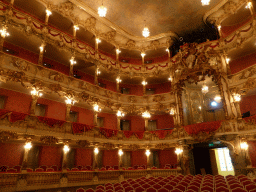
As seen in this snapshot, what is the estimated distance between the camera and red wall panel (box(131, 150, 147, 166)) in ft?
54.2

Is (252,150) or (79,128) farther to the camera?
(252,150)

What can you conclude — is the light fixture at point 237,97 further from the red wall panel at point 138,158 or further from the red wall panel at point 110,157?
the red wall panel at point 110,157

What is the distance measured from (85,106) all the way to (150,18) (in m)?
10.2

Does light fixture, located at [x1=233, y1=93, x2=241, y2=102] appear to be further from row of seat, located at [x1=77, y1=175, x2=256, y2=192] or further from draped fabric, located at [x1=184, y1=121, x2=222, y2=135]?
row of seat, located at [x1=77, y1=175, x2=256, y2=192]

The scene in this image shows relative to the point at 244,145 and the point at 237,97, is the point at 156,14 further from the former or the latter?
the point at 244,145

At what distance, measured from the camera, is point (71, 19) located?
15.0 meters

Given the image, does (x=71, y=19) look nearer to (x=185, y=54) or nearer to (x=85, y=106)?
(x=85, y=106)

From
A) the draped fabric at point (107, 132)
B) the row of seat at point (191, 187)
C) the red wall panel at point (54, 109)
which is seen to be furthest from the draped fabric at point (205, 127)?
the red wall panel at point (54, 109)

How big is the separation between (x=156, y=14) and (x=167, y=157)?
13323 millimetres

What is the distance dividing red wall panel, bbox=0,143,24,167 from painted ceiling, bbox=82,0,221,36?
12212mm

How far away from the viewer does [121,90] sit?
19.4 meters

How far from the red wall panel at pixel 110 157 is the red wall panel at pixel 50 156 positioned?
3968mm

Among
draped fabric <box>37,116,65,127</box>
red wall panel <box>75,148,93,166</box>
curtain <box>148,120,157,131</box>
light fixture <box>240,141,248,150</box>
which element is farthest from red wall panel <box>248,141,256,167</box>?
draped fabric <box>37,116,65,127</box>

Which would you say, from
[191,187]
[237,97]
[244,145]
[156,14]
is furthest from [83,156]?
[156,14]
